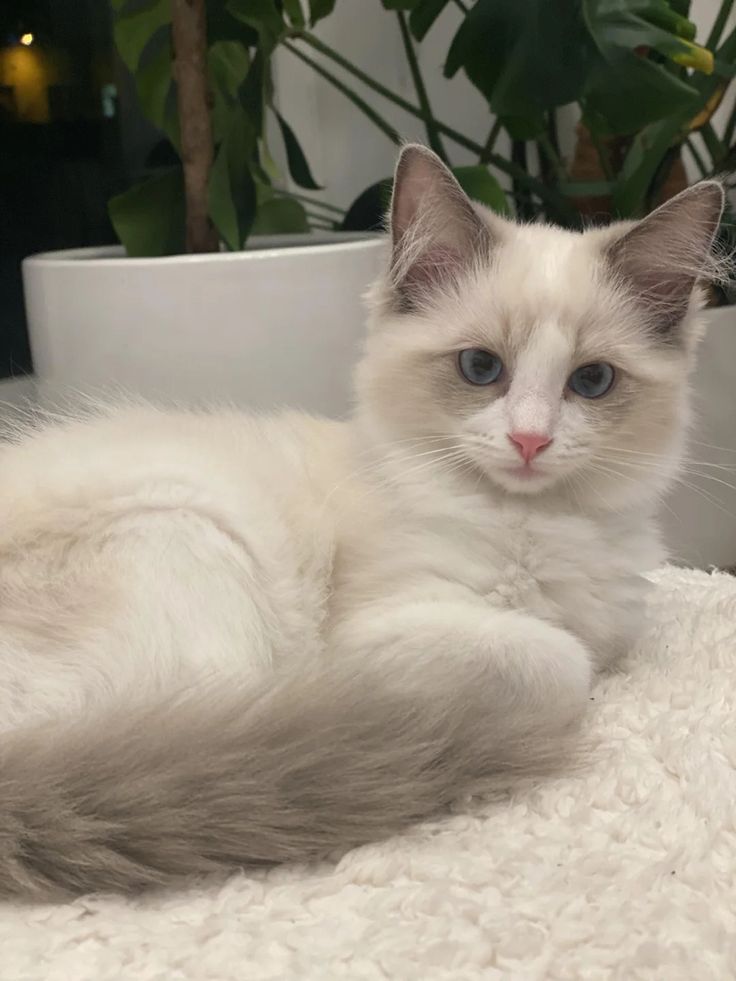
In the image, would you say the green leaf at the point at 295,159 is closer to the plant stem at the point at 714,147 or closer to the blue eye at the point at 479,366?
the plant stem at the point at 714,147

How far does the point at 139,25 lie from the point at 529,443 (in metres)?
1.21

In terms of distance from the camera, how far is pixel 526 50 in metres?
1.59

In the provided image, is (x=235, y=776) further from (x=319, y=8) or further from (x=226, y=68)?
(x=319, y=8)

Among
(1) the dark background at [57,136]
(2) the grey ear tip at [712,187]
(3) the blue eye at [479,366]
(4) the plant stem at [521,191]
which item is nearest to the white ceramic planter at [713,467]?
(4) the plant stem at [521,191]

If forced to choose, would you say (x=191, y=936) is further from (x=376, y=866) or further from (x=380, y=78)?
(x=380, y=78)

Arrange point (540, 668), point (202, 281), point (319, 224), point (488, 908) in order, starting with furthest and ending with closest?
1. point (319, 224)
2. point (202, 281)
3. point (540, 668)
4. point (488, 908)

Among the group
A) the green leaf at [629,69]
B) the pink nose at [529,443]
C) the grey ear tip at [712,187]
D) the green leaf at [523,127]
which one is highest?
the green leaf at [629,69]

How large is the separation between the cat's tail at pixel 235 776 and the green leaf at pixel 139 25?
4.50ft

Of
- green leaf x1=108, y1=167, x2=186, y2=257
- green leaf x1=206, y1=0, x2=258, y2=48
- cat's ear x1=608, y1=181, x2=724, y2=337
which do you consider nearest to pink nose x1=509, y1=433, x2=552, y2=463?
cat's ear x1=608, y1=181, x2=724, y2=337

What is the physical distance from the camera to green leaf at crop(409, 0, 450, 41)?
190 cm

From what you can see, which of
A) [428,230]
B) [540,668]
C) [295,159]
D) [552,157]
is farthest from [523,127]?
[540,668]

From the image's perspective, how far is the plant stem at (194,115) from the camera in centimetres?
160

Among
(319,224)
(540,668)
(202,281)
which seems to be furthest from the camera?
(319,224)

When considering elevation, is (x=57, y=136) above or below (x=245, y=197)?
above
